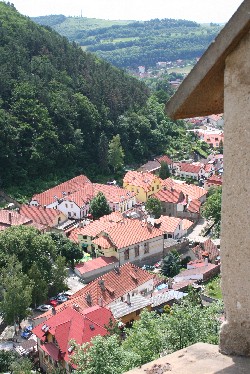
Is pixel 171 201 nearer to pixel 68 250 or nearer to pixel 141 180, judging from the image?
pixel 141 180

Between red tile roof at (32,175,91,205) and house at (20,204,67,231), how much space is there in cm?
227

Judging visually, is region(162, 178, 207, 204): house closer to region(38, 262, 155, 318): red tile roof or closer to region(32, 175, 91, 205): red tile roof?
region(32, 175, 91, 205): red tile roof

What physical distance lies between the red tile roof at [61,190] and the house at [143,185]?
3755 mm

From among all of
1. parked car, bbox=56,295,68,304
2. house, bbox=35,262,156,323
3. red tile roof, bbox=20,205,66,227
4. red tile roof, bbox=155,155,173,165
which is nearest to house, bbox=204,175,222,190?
red tile roof, bbox=155,155,173,165

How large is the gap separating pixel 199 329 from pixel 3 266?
1484cm

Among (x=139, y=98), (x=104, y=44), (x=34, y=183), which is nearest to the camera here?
(x=34, y=183)

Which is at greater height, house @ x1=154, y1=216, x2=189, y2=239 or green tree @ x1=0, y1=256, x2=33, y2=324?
green tree @ x1=0, y1=256, x2=33, y2=324

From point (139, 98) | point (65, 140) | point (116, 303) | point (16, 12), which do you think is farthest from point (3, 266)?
point (16, 12)

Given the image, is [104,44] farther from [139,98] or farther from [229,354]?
[229,354]

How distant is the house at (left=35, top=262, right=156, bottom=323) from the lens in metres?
23.7

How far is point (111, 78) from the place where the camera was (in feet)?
217

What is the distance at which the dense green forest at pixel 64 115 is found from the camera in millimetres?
49375

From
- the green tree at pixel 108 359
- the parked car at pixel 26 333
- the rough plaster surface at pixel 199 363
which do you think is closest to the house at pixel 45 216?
the parked car at pixel 26 333

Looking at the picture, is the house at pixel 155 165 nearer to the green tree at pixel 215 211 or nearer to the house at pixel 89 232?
the green tree at pixel 215 211
